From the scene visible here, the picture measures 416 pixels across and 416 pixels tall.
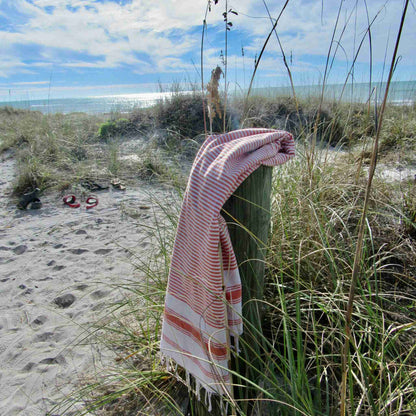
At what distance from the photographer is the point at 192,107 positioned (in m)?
8.34

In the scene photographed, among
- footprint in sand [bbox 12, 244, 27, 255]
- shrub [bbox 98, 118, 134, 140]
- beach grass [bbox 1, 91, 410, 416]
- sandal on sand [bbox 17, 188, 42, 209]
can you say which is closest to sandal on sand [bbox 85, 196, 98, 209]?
sandal on sand [bbox 17, 188, 42, 209]

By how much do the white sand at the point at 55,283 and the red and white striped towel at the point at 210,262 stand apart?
0.58 meters

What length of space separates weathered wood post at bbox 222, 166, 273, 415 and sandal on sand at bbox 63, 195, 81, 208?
367 cm

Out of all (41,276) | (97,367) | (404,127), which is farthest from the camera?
(404,127)

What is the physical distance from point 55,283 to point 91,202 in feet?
6.38

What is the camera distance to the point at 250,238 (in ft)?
4.54

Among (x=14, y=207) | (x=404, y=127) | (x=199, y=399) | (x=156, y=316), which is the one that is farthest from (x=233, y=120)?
(x=199, y=399)

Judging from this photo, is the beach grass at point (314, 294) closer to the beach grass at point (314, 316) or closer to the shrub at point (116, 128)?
the beach grass at point (314, 316)

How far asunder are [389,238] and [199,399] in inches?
64.5

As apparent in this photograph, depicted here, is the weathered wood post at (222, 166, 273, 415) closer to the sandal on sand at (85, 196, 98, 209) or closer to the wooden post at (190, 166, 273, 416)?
the wooden post at (190, 166, 273, 416)

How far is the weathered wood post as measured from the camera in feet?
4.25

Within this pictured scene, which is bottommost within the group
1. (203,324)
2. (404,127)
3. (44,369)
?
(44,369)

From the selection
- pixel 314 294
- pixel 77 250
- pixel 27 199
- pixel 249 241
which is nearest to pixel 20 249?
pixel 77 250

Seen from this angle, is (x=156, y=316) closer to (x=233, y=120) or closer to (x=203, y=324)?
(x=203, y=324)
